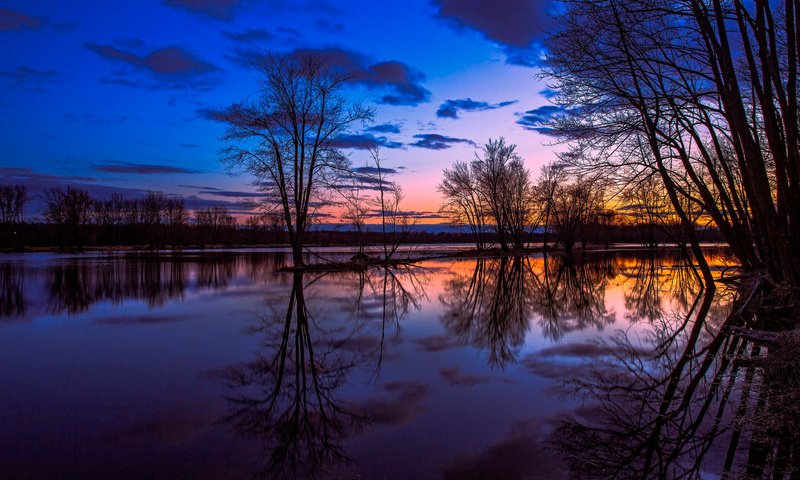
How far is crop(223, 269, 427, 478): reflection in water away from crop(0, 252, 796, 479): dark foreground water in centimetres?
2

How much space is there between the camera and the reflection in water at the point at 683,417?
3438mm

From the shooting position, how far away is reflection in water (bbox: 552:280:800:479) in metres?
3.44

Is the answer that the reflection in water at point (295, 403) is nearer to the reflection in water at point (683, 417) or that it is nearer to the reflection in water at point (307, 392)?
the reflection in water at point (307, 392)

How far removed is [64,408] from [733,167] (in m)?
23.8

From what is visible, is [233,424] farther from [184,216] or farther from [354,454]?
[184,216]

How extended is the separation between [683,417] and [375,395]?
3008 millimetres

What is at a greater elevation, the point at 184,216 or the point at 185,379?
the point at 184,216

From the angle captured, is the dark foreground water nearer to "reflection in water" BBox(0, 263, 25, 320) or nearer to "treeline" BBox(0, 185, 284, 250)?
"reflection in water" BBox(0, 263, 25, 320)

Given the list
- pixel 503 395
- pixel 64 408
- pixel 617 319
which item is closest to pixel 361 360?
pixel 503 395

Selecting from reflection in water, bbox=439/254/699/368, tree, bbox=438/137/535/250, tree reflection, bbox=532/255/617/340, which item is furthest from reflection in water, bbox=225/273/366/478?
tree, bbox=438/137/535/250

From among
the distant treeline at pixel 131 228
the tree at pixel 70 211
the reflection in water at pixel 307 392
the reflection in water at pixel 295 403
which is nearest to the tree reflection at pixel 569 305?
the reflection in water at pixel 307 392

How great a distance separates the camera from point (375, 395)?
16.5ft

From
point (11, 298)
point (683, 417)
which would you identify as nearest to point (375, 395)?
point (683, 417)

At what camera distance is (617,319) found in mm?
10266
